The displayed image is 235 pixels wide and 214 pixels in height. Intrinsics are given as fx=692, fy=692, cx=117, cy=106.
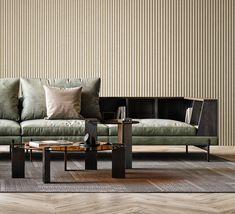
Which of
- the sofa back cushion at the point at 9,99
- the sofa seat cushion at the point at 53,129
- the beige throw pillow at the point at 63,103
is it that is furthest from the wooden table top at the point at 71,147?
the sofa back cushion at the point at 9,99

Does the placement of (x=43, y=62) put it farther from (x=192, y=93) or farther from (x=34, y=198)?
(x=34, y=198)

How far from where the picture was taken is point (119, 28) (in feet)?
29.0

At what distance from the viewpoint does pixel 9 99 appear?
722 cm

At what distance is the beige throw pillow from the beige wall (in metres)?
1.67

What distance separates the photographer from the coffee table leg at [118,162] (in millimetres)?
5578

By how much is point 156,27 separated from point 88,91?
6.29ft

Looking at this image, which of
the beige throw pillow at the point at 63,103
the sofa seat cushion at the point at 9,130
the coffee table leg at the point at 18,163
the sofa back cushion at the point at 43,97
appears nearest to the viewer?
the coffee table leg at the point at 18,163

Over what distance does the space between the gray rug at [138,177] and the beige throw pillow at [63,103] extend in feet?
1.47

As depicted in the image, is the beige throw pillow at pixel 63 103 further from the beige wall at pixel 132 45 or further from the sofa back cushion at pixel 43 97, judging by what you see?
the beige wall at pixel 132 45

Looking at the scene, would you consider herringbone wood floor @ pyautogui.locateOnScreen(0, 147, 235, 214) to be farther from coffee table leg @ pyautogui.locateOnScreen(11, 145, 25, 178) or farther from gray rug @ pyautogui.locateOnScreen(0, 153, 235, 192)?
coffee table leg @ pyautogui.locateOnScreen(11, 145, 25, 178)

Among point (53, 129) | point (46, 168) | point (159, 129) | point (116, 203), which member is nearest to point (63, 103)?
point (53, 129)

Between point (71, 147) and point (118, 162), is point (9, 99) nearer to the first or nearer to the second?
point (71, 147)

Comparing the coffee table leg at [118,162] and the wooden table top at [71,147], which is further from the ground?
the wooden table top at [71,147]

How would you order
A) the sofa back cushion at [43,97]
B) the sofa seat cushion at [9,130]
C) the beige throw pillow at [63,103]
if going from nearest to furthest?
the sofa seat cushion at [9,130] < the beige throw pillow at [63,103] < the sofa back cushion at [43,97]
